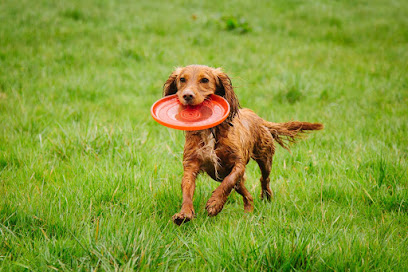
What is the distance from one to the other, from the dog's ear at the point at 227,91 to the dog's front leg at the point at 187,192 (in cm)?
49

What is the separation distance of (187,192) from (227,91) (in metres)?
0.87

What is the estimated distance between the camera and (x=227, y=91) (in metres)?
3.04

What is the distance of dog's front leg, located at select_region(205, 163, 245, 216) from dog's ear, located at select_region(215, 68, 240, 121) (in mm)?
430

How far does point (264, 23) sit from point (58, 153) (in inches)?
346

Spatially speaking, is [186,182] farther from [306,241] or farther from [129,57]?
[129,57]

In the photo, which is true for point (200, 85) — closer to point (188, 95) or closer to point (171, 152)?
point (188, 95)

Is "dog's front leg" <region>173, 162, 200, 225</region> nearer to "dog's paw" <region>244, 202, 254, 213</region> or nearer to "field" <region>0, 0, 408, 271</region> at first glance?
"field" <region>0, 0, 408, 271</region>

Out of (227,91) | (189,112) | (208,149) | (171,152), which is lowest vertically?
(171,152)

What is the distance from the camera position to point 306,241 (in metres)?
2.28

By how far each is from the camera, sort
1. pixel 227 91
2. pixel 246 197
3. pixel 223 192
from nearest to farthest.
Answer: pixel 223 192
pixel 227 91
pixel 246 197

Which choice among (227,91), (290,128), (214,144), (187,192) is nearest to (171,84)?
(227,91)

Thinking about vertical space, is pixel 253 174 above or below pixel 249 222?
below

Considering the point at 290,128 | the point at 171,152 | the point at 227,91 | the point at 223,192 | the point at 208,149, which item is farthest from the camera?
the point at 171,152

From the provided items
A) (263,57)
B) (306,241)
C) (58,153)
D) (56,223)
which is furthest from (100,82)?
(306,241)
